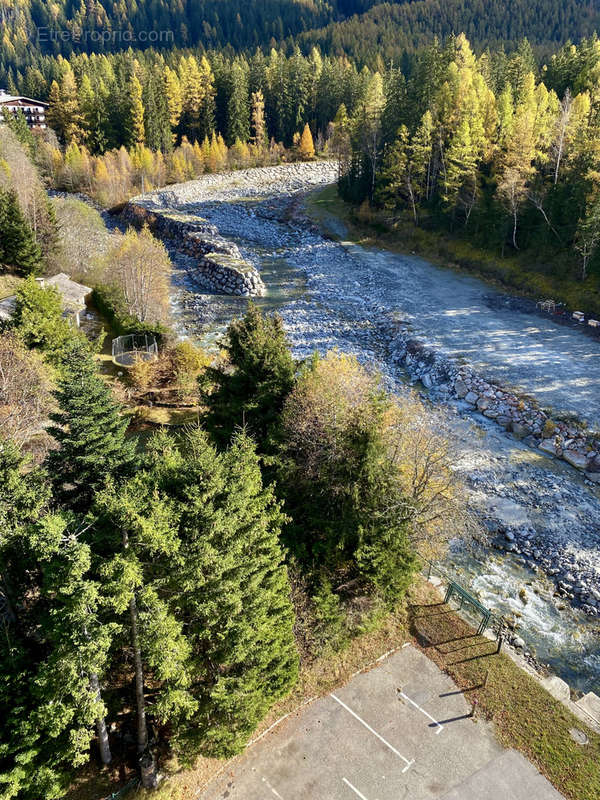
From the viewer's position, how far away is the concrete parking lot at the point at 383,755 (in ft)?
45.8

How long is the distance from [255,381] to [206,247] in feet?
144

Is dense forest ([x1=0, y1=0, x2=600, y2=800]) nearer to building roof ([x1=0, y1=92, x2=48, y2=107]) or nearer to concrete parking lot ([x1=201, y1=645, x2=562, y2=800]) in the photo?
concrete parking lot ([x1=201, y1=645, x2=562, y2=800])

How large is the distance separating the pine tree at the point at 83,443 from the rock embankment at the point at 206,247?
36.8 metres

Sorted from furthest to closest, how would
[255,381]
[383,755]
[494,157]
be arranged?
[494,157], [255,381], [383,755]

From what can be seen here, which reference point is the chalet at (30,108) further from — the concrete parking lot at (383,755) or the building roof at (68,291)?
the concrete parking lot at (383,755)

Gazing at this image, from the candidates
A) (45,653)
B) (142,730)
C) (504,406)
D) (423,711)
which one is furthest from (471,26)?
(142,730)

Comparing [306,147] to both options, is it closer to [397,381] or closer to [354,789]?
[397,381]

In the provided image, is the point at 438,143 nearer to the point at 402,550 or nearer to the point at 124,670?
the point at 402,550

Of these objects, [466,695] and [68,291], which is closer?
[466,695]

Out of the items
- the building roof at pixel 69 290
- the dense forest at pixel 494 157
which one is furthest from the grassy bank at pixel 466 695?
the dense forest at pixel 494 157

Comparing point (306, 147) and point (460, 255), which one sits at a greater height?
point (306, 147)

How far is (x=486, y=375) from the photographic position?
35.9m

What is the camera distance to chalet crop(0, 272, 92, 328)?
118 ft

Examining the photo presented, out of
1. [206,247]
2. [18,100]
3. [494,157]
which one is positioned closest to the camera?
[494,157]
